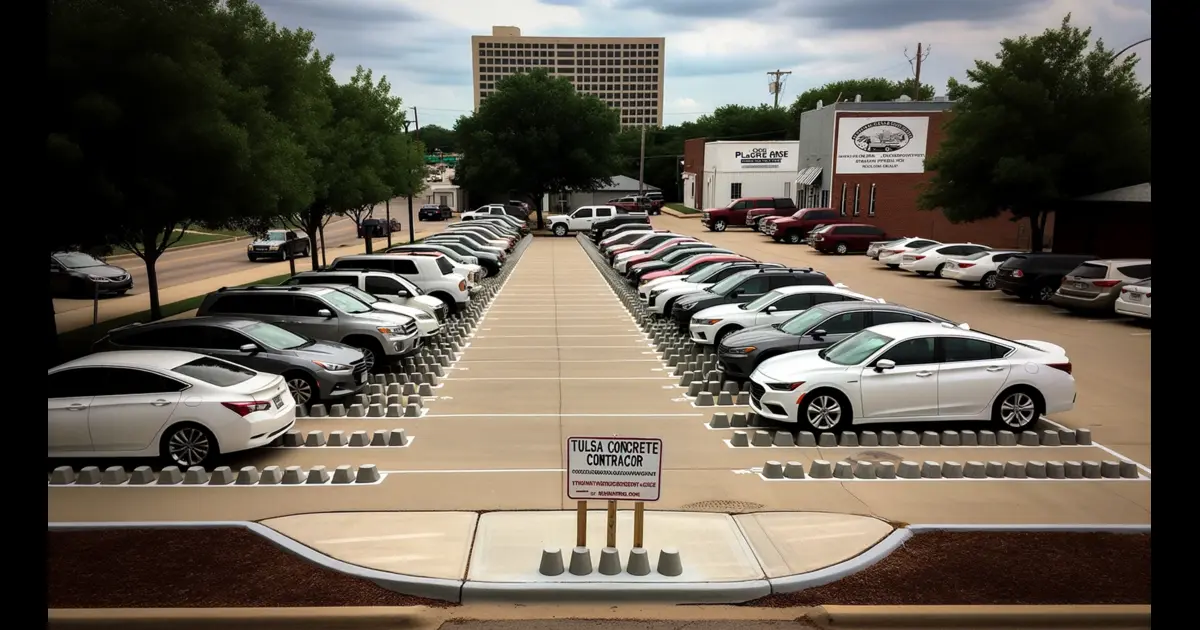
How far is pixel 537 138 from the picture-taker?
61406 mm

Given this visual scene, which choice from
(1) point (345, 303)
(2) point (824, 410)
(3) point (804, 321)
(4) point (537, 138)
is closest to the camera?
(2) point (824, 410)

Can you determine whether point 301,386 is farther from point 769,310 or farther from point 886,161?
point 886,161

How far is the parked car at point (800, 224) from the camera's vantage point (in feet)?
156

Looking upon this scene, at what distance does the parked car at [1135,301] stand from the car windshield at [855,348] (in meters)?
11.5

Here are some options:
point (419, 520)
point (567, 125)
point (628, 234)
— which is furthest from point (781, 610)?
point (567, 125)

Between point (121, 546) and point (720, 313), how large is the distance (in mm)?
11426

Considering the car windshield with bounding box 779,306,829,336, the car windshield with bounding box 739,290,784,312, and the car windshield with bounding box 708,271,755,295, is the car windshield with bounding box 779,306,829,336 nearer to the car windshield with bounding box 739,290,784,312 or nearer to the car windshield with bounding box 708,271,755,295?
the car windshield with bounding box 739,290,784,312

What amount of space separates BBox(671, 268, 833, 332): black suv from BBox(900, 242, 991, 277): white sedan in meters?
14.4

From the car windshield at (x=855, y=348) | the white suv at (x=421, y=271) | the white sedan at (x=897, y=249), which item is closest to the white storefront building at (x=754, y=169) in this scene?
the white sedan at (x=897, y=249)

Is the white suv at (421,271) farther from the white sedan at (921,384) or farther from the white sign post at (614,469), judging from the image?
the white sign post at (614,469)

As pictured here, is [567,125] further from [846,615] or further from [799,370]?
[846,615]

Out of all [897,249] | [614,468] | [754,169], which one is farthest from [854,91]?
[614,468]

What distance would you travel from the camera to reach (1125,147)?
29375 millimetres

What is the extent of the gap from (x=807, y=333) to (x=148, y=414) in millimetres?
9358
